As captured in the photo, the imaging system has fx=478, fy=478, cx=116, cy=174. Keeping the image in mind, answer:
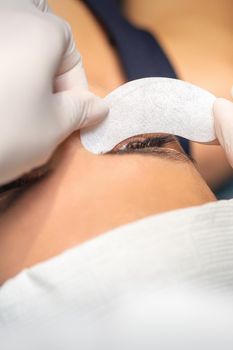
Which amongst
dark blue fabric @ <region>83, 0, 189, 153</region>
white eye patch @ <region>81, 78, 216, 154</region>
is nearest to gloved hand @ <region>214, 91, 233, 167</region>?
white eye patch @ <region>81, 78, 216, 154</region>

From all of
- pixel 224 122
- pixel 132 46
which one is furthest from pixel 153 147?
pixel 132 46

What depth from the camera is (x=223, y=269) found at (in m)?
0.70

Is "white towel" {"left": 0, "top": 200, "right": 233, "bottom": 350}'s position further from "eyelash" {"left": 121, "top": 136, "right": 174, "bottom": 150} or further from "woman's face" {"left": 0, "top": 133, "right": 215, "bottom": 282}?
"eyelash" {"left": 121, "top": 136, "right": 174, "bottom": 150}

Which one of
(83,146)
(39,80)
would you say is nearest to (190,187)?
(83,146)

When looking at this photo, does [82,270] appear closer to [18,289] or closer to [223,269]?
[18,289]

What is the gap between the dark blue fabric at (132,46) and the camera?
94 cm

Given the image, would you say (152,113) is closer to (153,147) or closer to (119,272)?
(153,147)

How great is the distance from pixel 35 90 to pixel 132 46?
35 centimetres

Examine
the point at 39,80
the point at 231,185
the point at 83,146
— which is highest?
the point at 39,80

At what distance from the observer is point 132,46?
0.98 meters

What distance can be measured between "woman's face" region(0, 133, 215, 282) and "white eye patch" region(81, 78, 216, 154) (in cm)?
3

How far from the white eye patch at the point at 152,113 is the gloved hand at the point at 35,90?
3cm

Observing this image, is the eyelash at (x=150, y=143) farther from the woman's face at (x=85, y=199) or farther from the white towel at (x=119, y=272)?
the white towel at (x=119, y=272)

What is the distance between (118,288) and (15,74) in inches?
13.1
